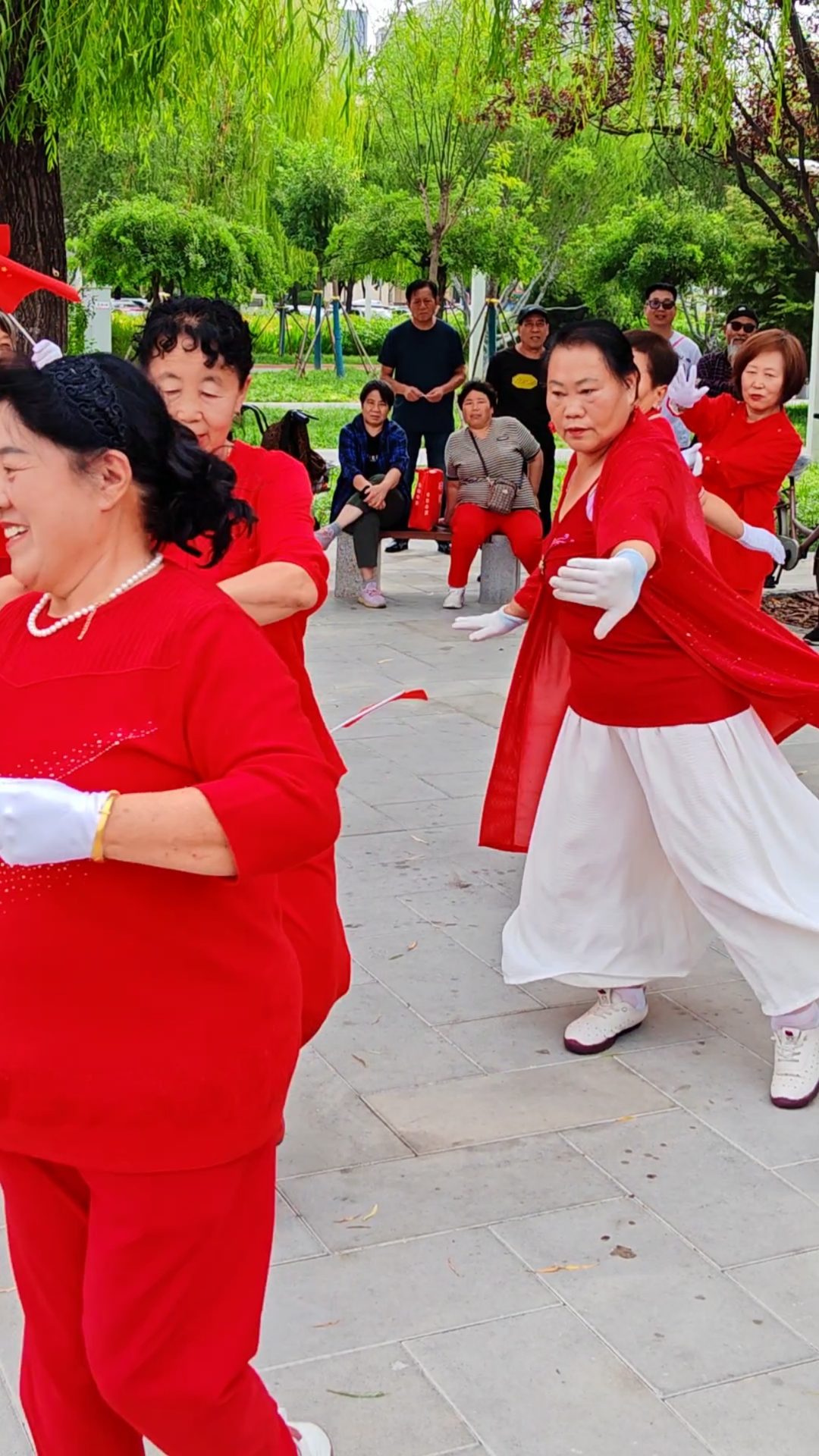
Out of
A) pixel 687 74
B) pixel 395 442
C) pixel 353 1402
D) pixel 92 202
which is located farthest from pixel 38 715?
pixel 92 202

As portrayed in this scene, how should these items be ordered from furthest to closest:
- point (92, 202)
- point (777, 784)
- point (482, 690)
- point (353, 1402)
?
point (92, 202) → point (482, 690) → point (777, 784) → point (353, 1402)

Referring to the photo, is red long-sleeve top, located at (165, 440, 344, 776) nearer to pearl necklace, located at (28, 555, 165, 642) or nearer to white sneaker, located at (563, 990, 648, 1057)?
pearl necklace, located at (28, 555, 165, 642)

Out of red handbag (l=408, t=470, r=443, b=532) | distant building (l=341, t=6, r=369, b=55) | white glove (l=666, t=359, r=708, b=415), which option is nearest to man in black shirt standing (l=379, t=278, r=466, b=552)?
red handbag (l=408, t=470, r=443, b=532)

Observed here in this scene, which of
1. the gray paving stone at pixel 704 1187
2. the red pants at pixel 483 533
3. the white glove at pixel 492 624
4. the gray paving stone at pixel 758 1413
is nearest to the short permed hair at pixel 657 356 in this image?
the white glove at pixel 492 624

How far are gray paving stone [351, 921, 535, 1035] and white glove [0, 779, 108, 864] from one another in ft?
8.79

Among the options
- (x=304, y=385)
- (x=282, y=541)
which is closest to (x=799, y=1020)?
(x=282, y=541)

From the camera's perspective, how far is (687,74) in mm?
8836

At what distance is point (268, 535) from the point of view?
10.2 ft

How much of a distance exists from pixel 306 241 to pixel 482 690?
29494 millimetres

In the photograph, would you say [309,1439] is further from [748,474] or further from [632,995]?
[748,474]

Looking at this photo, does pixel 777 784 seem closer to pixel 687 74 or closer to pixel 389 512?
pixel 687 74

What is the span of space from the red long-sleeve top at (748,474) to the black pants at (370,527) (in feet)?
12.8

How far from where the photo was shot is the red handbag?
10852mm

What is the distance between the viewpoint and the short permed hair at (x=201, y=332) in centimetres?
307
